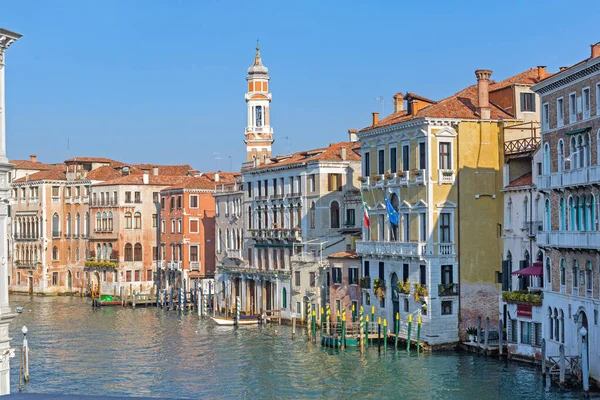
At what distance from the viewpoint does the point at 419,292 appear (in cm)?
3684

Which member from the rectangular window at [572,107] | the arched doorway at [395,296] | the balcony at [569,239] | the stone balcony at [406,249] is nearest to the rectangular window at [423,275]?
the stone balcony at [406,249]

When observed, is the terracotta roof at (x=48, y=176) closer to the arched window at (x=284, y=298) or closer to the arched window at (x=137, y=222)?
the arched window at (x=137, y=222)

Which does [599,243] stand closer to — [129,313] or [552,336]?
[552,336]

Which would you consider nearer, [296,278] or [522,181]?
[522,181]

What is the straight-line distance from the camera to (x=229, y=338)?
141 ft

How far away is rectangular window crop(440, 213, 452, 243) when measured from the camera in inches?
1446

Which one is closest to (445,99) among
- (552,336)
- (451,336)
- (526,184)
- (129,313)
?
(526,184)

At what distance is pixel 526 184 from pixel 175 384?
1297 cm

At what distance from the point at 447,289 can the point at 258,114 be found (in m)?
34.4

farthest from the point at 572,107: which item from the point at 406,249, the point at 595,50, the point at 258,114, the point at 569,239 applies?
the point at 258,114

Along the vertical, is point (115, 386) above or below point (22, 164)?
below

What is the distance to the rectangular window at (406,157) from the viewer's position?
125 ft

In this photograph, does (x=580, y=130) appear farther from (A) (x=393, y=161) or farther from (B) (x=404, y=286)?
(A) (x=393, y=161)

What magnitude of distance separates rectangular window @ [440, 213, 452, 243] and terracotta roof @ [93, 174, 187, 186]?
1364 inches
